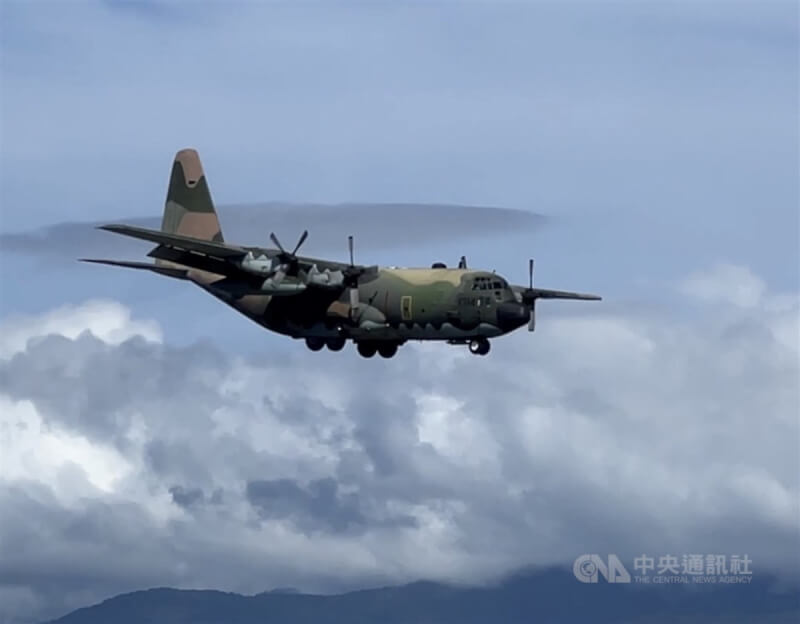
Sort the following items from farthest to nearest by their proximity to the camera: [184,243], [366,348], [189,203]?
[189,203], [366,348], [184,243]

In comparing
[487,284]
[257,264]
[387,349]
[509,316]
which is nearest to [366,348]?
[387,349]

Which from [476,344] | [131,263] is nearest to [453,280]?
[476,344]

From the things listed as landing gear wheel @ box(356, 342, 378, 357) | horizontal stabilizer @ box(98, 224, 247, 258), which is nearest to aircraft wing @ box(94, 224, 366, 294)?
horizontal stabilizer @ box(98, 224, 247, 258)

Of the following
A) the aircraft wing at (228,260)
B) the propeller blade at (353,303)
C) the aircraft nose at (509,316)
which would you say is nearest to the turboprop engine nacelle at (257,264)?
the aircraft wing at (228,260)

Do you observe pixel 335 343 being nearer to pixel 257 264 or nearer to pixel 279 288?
pixel 279 288

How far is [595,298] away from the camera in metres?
110

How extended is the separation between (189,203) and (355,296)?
16672 mm

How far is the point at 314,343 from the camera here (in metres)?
108

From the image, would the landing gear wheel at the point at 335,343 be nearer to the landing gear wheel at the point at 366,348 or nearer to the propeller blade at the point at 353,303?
the landing gear wheel at the point at 366,348

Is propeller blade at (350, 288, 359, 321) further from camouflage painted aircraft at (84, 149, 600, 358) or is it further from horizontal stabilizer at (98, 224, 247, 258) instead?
horizontal stabilizer at (98, 224, 247, 258)

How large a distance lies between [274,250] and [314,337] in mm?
4970

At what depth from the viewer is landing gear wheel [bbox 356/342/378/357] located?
4281 inches

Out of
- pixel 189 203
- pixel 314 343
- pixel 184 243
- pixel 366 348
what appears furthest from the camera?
pixel 189 203

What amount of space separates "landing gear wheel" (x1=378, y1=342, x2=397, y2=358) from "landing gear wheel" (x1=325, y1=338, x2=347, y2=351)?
2.35 metres
